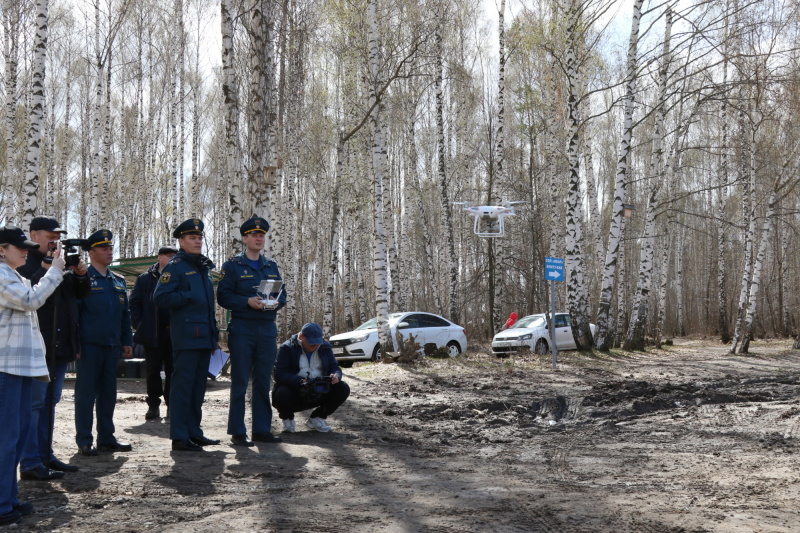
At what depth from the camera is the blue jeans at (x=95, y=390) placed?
6488 mm

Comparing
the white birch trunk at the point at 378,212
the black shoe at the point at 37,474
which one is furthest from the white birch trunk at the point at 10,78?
the black shoe at the point at 37,474

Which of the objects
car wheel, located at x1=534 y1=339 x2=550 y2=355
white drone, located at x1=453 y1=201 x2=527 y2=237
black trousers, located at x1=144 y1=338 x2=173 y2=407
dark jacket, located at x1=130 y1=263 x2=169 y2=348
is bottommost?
car wheel, located at x1=534 y1=339 x2=550 y2=355

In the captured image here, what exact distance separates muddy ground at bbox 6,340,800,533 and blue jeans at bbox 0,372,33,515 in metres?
0.22

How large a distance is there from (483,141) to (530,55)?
7657 mm

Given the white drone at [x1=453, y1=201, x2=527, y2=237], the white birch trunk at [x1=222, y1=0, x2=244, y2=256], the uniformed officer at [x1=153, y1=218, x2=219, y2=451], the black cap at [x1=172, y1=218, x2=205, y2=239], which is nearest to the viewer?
the uniformed officer at [x1=153, y1=218, x2=219, y2=451]

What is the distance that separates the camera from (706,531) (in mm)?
4086

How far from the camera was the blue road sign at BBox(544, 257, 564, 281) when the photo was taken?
15.5 m

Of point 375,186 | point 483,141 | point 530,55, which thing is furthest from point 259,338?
point 483,141

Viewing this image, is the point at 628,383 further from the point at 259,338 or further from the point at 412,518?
the point at 412,518

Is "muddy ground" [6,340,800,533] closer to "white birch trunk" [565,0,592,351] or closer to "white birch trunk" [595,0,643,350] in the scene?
"white birch trunk" [595,0,643,350]

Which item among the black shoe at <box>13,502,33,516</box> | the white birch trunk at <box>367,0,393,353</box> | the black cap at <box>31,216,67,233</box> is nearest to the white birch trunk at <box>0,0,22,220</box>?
the white birch trunk at <box>367,0,393,353</box>

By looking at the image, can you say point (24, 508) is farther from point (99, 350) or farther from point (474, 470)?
point (474, 470)

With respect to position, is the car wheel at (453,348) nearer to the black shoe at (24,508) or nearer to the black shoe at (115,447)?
the black shoe at (115,447)

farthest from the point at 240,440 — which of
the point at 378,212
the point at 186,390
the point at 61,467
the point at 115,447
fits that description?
the point at 378,212
